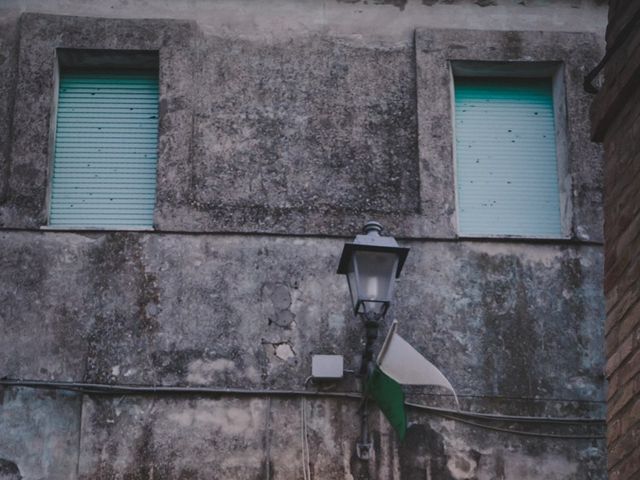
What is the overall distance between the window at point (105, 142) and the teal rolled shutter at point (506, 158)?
7.46ft

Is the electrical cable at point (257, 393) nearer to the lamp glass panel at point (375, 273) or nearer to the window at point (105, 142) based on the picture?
the lamp glass panel at point (375, 273)

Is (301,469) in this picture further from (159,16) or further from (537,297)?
(159,16)

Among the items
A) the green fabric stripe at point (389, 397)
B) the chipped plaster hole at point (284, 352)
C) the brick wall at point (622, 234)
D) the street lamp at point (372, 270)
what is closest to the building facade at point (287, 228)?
the chipped plaster hole at point (284, 352)

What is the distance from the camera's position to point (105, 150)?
34.2ft

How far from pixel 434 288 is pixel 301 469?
1594mm

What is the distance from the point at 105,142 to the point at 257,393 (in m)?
2.27

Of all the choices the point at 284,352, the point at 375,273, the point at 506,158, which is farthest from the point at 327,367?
the point at 506,158

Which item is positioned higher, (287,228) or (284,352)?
(287,228)

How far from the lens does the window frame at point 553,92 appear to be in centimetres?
1030

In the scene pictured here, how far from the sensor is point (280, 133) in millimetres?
10312

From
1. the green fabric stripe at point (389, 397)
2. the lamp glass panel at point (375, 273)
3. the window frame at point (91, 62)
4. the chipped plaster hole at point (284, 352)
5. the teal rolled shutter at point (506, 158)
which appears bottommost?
the green fabric stripe at point (389, 397)

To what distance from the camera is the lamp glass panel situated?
882 centimetres

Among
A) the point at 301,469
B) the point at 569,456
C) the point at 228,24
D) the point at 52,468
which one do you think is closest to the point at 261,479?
the point at 301,469

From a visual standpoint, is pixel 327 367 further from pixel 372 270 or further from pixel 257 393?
pixel 372 270
